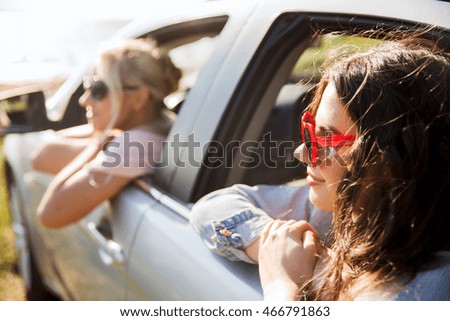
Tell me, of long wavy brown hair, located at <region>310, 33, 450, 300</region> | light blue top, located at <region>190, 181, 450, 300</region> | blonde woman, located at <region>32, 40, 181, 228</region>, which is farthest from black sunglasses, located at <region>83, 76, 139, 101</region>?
long wavy brown hair, located at <region>310, 33, 450, 300</region>

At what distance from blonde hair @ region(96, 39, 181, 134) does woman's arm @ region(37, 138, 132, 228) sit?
0.24 m

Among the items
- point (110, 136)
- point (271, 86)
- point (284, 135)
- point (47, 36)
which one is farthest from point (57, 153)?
point (271, 86)

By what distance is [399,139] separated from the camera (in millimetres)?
1138

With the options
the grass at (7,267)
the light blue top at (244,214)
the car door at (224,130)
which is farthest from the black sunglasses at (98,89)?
the grass at (7,267)

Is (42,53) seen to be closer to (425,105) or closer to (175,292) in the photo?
(175,292)

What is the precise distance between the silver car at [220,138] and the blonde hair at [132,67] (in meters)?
0.09

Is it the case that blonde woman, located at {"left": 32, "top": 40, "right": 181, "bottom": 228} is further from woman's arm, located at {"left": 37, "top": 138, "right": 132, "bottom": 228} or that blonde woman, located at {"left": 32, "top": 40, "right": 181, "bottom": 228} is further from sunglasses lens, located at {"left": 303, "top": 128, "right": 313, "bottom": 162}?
sunglasses lens, located at {"left": 303, "top": 128, "right": 313, "bottom": 162}

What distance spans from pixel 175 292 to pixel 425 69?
83 cm

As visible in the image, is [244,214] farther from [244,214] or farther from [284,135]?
[284,135]

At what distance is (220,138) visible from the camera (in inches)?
68.5

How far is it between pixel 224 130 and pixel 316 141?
0.50 metres

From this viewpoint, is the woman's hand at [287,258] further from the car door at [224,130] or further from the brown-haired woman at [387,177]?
the car door at [224,130]

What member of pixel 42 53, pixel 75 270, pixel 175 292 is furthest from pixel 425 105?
pixel 42 53
